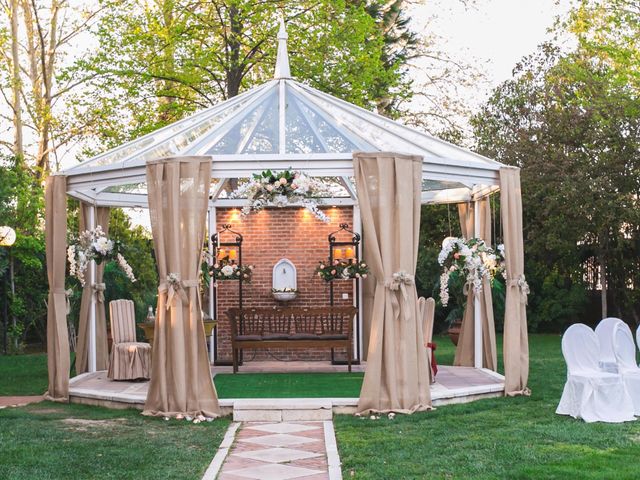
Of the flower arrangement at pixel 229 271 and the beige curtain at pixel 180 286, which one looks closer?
the beige curtain at pixel 180 286

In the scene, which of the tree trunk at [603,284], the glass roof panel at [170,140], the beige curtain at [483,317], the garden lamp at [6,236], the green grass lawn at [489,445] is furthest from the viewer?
the tree trunk at [603,284]

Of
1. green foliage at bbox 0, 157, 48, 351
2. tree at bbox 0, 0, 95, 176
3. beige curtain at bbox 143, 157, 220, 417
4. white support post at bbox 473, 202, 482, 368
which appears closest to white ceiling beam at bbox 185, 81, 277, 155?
beige curtain at bbox 143, 157, 220, 417

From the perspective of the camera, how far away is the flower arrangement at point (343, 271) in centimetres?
1287

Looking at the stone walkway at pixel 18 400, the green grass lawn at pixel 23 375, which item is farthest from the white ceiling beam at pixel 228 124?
the green grass lawn at pixel 23 375

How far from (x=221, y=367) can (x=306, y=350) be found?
134cm

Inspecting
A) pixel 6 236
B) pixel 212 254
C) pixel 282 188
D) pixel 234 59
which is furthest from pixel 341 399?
pixel 234 59

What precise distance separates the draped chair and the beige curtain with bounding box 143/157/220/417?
221 cm

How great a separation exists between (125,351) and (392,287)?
3.92m

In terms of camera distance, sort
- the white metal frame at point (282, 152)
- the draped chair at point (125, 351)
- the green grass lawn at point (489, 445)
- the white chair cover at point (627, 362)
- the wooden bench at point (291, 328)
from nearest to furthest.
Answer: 1. the green grass lawn at point (489, 445)
2. the white chair cover at point (627, 362)
3. the white metal frame at point (282, 152)
4. the draped chair at point (125, 351)
5. the wooden bench at point (291, 328)

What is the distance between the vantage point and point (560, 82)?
19.3 meters

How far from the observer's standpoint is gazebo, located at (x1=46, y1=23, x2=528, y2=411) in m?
9.12

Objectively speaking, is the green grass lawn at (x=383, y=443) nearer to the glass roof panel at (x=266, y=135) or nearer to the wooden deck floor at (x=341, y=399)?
the wooden deck floor at (x=341, y=399)

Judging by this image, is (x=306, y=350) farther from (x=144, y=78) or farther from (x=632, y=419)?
Answer: (x=144, y=78)

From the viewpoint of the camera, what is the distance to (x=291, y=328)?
13.5 metres
